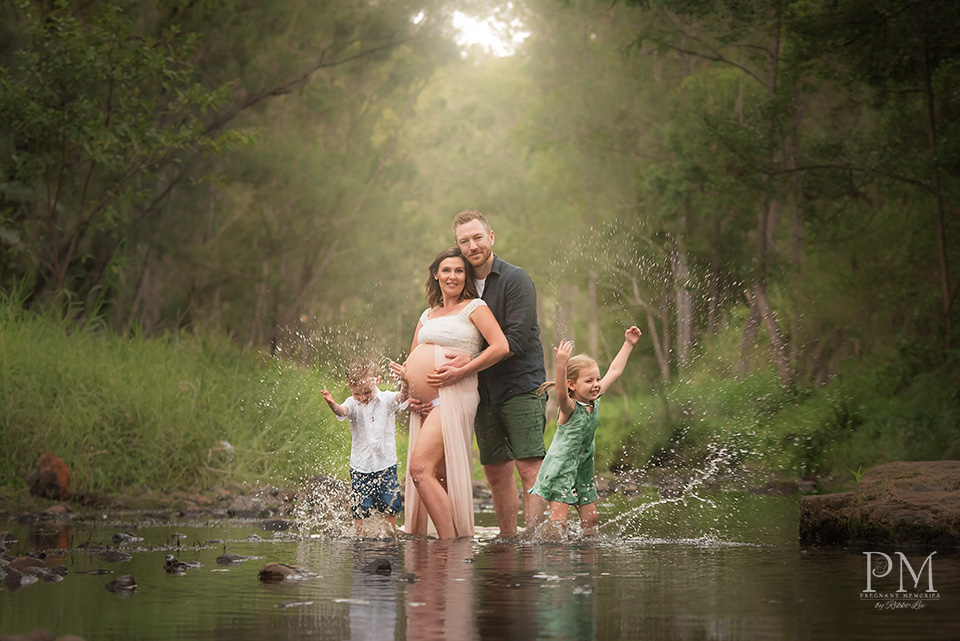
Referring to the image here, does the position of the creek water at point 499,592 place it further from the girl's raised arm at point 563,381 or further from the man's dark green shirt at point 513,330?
the man's dark green shirt at point 513,330

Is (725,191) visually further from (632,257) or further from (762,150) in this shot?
(632,257)

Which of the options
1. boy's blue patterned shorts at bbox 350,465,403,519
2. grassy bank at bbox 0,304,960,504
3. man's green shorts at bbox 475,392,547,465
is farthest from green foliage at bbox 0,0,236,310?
man's green shorts at bbox 475,392,547,465

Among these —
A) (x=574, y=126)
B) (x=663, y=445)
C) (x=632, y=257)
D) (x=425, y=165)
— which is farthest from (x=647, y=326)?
(x=425, y=165)

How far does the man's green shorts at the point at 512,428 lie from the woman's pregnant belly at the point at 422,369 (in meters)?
0.51

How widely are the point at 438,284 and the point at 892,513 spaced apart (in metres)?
3.82

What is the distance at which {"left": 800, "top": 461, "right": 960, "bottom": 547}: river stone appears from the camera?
8.57m

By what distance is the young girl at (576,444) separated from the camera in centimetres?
957

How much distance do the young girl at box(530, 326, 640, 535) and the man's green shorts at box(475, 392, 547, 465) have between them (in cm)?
19

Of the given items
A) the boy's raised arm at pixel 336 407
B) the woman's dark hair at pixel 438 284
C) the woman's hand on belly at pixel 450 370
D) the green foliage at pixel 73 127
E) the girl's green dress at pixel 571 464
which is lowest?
the girl's green dress at pixel 571 464

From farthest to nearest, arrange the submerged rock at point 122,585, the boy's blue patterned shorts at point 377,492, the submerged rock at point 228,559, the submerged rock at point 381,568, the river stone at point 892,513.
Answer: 1. the boy's blue patterned shorts at point 377,492
2. the river stone at point 892,513
3. the submerged rock at point 228,559
4. the submerged rock at point 381,568
5. the submerged rock at point 122,585

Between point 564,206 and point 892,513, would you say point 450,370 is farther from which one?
point 564,206

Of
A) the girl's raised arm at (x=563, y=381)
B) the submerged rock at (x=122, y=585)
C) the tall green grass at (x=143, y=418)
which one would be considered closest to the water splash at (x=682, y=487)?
the girl's raised arm at (x=563, y=381)

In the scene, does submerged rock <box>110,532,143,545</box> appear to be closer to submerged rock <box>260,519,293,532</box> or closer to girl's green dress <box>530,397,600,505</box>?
submerged rock <box>260,519,293,532</box>

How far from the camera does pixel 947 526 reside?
27.9ft
